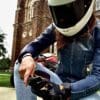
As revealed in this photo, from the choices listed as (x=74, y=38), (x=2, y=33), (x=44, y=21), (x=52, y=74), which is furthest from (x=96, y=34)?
(x=2, y=33)

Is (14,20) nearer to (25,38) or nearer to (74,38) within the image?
(25,38)

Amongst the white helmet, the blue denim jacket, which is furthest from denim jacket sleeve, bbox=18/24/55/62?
the white helmet

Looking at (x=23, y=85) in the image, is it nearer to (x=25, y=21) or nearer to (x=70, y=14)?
(x=70, y=14)

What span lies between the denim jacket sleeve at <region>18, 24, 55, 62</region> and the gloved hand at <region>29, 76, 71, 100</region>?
373 mm

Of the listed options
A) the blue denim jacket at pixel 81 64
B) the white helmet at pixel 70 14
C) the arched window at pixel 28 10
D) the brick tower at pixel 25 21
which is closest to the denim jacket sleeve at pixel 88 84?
the blue denim jacket at pixel 81 64

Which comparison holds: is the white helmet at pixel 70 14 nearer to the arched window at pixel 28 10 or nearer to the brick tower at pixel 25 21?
the brick tower at pixel 25 21

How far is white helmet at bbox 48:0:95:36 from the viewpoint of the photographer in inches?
91.2

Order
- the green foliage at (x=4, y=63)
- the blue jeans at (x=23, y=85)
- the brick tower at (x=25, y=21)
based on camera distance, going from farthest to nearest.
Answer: the green foliage at (x=4, y=63)
the brick tower at (x=25, y=21)
the blue jeans at (x=23, y=85)

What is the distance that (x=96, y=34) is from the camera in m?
2.40

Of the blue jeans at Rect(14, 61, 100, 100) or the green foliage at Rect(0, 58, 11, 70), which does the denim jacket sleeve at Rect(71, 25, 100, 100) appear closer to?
the blue jeans at Rect(14, 61, 100, 100)

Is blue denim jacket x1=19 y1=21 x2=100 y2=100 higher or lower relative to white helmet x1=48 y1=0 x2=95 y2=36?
lower

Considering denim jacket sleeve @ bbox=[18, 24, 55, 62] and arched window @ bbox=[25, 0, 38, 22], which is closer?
denim jacket sleeve @ bbox=[18, 24, 55, 62]

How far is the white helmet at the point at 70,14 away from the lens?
2316mm

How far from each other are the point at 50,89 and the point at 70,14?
42cm
